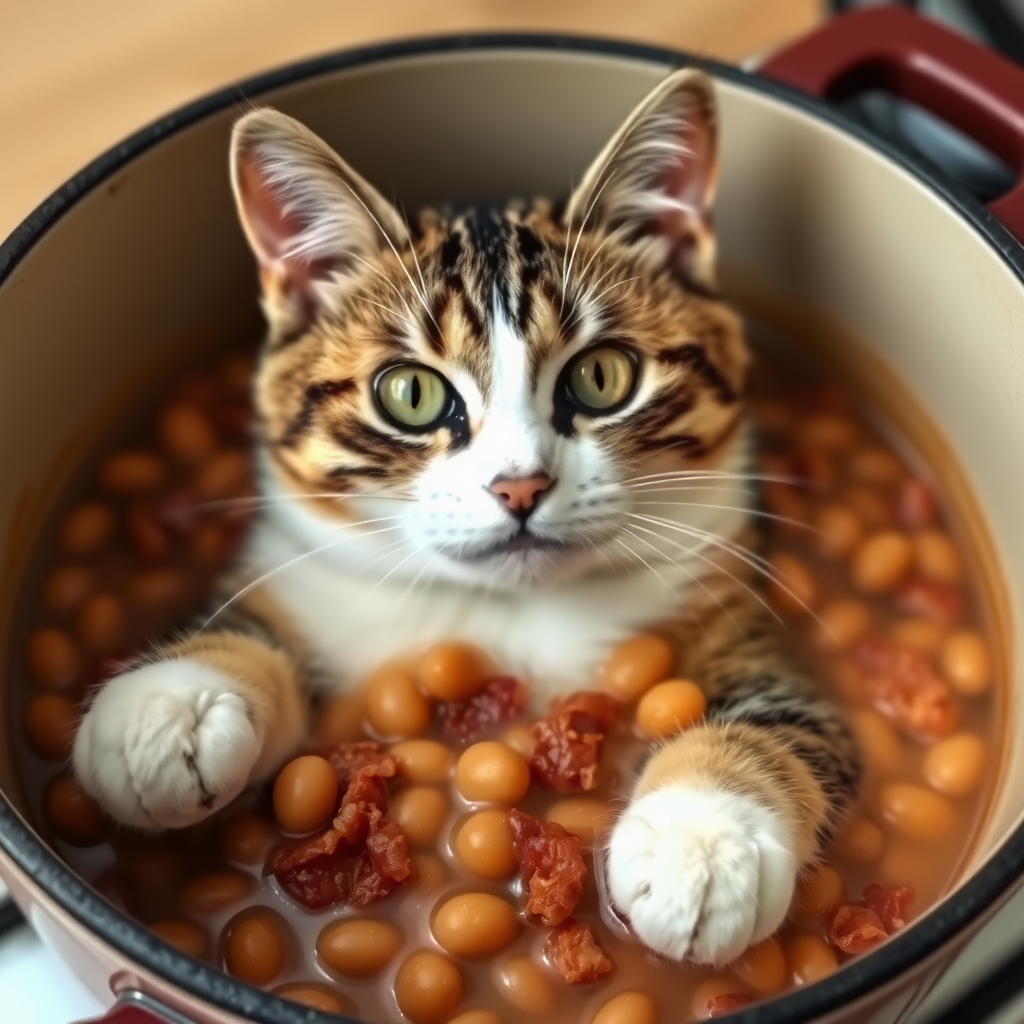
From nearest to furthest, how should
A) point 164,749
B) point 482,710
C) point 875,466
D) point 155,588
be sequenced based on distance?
point 164,749 < point 482,710 < point 155,588 < point 875,466

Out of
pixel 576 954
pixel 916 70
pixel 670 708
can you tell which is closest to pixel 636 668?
pixel 670 708

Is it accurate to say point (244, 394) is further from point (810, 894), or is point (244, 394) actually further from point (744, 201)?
point (810, 894)

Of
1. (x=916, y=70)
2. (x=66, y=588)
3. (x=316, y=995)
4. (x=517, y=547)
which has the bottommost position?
(x=316, y=995)

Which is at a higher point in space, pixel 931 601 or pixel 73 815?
pixel 931 601

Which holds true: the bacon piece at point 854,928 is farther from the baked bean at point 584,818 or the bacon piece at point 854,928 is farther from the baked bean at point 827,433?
the baked bean at point 827,433

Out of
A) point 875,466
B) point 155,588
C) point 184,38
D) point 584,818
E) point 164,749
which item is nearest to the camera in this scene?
point 164,749

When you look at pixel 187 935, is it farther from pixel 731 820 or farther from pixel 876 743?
pixel 876 743

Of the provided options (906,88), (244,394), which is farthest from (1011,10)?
(244,394)
